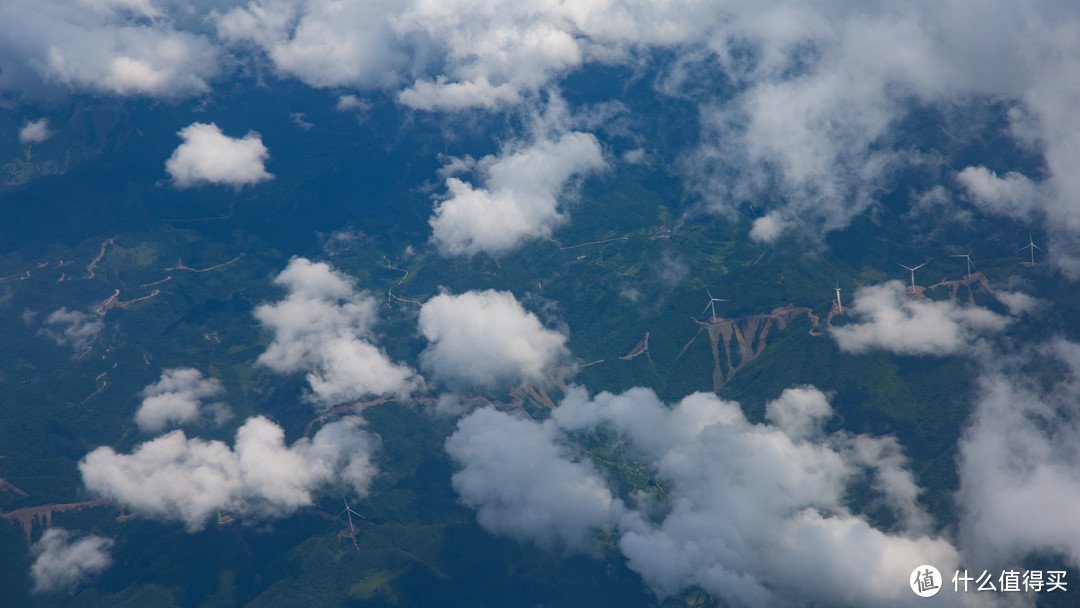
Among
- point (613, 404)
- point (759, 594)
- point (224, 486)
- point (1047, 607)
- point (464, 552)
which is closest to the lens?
point (1047, 607)

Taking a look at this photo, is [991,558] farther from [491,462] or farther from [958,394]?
[491,462]

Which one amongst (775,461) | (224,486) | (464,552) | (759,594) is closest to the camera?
(759,594)

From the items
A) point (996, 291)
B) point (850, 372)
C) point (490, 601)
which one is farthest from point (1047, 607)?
point (490, 601)

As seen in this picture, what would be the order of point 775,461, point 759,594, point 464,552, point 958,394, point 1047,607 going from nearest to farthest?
point 1047,607, point 759,594, point 775,461, point 958,394, point 464,552

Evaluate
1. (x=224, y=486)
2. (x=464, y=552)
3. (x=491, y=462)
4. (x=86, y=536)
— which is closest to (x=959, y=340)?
(x=491, y=462)

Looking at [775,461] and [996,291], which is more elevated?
[996,291]

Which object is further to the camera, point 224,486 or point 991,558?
point 224,486

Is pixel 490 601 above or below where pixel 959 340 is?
below

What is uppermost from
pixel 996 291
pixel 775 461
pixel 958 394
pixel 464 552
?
pixel 996 291

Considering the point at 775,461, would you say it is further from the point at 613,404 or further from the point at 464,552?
the point at 464,552

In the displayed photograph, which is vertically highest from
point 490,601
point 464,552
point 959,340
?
point 959,340
